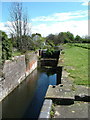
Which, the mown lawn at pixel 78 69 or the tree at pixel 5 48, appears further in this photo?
the tree at pixel 5 48

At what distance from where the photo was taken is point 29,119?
6449 millimetres

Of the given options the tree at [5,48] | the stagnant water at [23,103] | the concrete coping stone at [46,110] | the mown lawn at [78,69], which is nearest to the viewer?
the concrete coping stone at [46,110]

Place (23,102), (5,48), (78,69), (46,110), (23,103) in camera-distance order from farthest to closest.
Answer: (5,48) → (23,102) → (23,103) → (78,69) → (46,110)

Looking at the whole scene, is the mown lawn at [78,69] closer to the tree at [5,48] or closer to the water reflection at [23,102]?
the water reflection at [23,102]

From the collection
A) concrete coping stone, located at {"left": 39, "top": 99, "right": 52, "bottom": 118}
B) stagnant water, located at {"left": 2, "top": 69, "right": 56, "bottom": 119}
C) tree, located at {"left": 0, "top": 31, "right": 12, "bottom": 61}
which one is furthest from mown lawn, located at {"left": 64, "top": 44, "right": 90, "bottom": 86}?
tree, located at {"left": 0, "top": 31, "right": 12, "bottom": 61}

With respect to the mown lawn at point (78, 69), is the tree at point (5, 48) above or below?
above

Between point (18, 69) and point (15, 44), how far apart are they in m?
11.3

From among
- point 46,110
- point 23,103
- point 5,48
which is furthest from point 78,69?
point 5,48

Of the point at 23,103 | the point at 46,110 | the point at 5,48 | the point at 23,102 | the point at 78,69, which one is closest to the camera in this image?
the point at 46,110

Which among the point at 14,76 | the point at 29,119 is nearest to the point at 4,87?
the point at 14,76

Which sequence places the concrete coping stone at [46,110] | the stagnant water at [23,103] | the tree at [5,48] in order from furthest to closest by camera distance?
1. the tree at [5,48]
2. the stagnant water at [23,103]
3. the concrete coping stone at [46,110]

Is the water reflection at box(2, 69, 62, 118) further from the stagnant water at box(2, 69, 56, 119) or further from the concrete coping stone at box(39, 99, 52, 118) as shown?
the concrete coping stone at box(39, 99, 52, 118)

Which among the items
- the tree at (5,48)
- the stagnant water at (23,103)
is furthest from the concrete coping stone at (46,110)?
the tree at (5,48)

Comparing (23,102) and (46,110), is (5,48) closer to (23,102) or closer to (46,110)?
(23,102)
